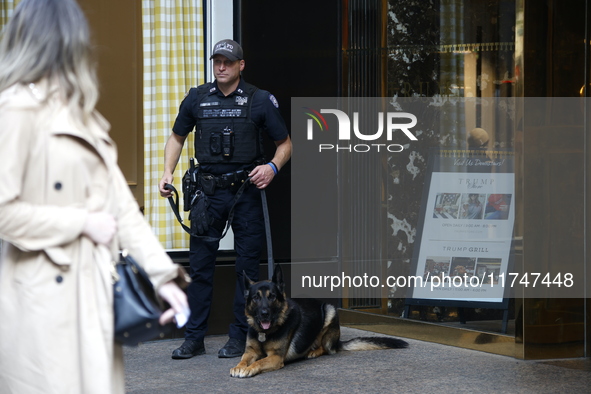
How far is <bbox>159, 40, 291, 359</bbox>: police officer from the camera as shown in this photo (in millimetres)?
6281

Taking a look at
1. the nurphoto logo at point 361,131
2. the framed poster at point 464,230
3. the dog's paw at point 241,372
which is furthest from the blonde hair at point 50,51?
the nurphoto logo at point 361,131

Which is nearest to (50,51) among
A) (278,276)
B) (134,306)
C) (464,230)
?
(134,306)

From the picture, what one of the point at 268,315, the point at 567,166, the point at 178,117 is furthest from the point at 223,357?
the point at 567,166

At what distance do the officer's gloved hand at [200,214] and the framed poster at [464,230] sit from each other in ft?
6.47

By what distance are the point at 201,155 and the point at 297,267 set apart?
1.75 metres

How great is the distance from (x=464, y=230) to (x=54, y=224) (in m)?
5.05

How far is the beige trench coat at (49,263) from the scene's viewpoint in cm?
225

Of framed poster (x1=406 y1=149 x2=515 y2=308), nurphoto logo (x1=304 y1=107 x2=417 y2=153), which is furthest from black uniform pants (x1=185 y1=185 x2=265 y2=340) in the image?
framed poster (x1=406 y1=149 x2=515 y2=308)

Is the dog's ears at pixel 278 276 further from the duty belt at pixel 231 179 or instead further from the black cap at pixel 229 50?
the black cap at pixel 229 50

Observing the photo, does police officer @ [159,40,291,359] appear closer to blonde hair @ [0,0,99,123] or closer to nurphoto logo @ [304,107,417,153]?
nurphoto logo @ [304,107,417,153]

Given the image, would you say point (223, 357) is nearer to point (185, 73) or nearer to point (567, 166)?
point (185, 73)

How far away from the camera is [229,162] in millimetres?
6316

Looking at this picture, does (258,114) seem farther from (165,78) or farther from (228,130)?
(165,78)

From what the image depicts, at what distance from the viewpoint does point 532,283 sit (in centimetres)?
615
